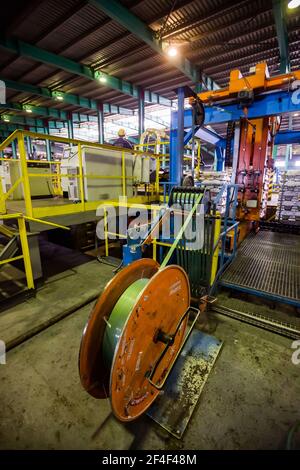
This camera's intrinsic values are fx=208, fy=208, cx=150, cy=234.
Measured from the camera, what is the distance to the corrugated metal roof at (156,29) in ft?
20.2

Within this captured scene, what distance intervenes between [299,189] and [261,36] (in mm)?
5640

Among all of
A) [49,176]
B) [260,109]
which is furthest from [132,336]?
[260,109]

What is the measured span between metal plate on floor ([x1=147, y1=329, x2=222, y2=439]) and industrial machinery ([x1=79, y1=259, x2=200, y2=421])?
27cm

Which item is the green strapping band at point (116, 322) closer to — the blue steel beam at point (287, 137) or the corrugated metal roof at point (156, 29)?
the corrugated metal roof at point (156, 29)

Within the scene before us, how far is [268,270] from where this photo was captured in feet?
13.1

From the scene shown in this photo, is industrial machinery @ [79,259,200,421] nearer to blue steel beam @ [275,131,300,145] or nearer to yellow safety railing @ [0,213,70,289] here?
yellow safety railing @ [0,213,70,289]

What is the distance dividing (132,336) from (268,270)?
3474 millimetres

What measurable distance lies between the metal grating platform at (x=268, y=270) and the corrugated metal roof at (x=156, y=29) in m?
6.81

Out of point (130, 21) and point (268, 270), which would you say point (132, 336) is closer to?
point (268, 270)

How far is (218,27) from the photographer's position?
6828mm

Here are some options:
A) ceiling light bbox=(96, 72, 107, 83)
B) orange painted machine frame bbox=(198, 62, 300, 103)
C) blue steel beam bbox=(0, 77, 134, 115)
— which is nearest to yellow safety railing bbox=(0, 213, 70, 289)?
orange painted machine frame bbox=(198, 62, 300, 103)

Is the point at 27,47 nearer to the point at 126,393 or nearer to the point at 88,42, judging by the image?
the point at 88,42

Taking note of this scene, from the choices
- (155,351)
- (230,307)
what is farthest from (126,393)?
(230,307)

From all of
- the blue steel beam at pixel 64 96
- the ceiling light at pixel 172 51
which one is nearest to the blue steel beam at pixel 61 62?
the blue steel beam at pixel 64 96
